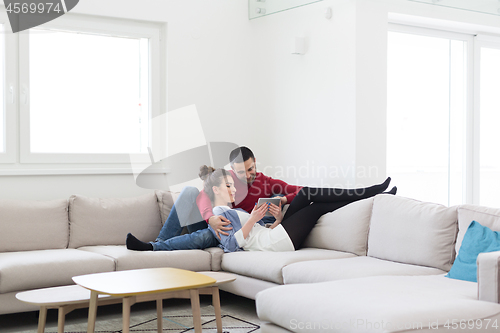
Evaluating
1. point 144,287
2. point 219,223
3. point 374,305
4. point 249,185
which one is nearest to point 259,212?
point 219,223

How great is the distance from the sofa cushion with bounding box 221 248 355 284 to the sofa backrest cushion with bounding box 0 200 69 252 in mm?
1243

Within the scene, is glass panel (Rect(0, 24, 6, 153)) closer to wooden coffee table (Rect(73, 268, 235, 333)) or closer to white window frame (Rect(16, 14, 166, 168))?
white window frame (Rect(16, 14, 166, 168))

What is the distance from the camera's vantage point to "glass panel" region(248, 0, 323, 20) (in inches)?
181

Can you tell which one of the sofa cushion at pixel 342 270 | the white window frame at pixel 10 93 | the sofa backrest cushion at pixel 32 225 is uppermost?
the white window frame at pixel 10 93

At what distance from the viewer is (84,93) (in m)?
4.70

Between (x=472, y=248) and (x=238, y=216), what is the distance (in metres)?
1.71

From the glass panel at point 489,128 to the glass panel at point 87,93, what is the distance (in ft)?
10.6

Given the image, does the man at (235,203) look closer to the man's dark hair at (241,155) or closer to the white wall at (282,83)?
the man's dark hair at (241,155)

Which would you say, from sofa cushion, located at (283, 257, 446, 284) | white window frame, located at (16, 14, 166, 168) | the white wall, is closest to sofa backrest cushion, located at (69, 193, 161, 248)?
the white wall

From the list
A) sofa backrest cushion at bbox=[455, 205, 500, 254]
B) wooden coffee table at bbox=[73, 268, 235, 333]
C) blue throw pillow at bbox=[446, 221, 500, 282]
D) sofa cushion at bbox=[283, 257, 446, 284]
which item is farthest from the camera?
sofa cushion at bbox=[283, 257, 446, 284]

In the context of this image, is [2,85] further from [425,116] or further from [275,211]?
[425,116]

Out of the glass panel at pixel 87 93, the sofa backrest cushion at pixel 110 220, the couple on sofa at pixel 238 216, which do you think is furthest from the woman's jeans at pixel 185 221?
the glass panel at pixel 87 93

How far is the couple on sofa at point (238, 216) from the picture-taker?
12.5ft

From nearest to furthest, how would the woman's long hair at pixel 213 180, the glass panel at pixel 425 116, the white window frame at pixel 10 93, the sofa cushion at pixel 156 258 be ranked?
1. the sofa cushion at pixel 156 258
2. the woman's long hair at pixel 213 180
3. the white window frame at pixel 10 93
4. the glass panel at pixel 425 116
